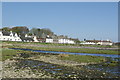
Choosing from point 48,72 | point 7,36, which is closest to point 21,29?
point 7,36

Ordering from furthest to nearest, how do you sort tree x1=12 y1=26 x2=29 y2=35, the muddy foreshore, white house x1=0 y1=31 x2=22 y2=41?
1. tree x1=12 y1=26 x2=29 y2=35
2. white house x1=0 y1=31 x2=22 y2=41
3. the muddy foreshore

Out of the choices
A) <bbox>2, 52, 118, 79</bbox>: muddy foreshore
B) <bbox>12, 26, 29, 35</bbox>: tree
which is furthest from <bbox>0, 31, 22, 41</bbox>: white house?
<bbox>2, 52, 118, 79</bbox>: muddy foreshore

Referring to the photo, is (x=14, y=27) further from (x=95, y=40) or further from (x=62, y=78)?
(x=62, y=78)

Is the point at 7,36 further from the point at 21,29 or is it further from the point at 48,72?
the point at 48,72

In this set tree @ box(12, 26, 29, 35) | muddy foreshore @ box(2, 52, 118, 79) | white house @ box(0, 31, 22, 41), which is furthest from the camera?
tree @ box(12, 26, 29, 35)

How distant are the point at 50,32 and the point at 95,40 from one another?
5214cm

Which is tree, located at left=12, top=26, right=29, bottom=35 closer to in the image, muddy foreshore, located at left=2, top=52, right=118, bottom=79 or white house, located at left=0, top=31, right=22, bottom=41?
white house, located at left=0, top=31, right=22, bottom=41

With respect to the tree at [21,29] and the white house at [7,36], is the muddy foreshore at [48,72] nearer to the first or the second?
the white house at [7,36]

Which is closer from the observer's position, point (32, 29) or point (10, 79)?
point (10, 79)

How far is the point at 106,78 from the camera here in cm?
1617

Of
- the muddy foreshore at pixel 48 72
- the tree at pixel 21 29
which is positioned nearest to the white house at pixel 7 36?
the tree at pixel 21 29

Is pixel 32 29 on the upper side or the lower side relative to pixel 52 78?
upper

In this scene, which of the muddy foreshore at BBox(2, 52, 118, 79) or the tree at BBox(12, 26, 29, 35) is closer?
the muddy foreshore at BBox(2, 52, 118, 79)

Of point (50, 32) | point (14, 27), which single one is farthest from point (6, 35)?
point (50, 32)
